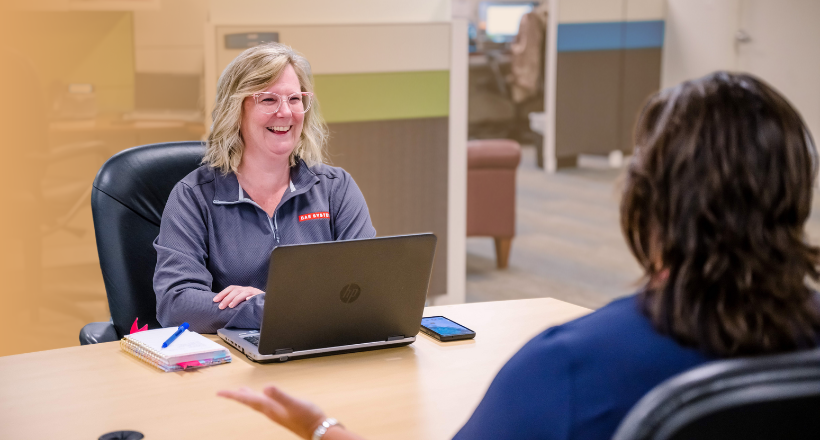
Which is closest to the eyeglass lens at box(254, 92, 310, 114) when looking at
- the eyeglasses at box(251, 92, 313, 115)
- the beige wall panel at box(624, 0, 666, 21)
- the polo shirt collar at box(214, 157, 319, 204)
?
the eyeglasses at box(251, 92, 313, 115)

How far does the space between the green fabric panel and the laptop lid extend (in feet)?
6.69

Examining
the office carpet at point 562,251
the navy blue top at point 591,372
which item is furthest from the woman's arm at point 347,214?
the office carpet at point 562,251

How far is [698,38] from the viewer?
785cm

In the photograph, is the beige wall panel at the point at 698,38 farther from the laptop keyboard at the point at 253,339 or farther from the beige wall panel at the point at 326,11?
the laptop keyboard at the point at 253,339

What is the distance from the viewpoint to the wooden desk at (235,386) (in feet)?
4.25

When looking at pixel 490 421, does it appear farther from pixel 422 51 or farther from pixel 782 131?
pixel 422 51

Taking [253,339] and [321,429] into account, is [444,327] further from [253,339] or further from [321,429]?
[321,429]

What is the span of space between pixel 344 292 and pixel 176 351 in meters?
0.33

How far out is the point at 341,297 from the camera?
5.03 feet

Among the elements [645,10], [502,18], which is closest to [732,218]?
[645,10]

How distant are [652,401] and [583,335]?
0.18 metres

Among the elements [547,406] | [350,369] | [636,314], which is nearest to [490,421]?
[547,406]

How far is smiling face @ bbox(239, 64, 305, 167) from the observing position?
2.10 meters

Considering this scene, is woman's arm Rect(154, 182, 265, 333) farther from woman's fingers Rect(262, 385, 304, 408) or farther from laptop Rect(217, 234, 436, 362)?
woman's fingers Rect(262, 385, 304, 408)
